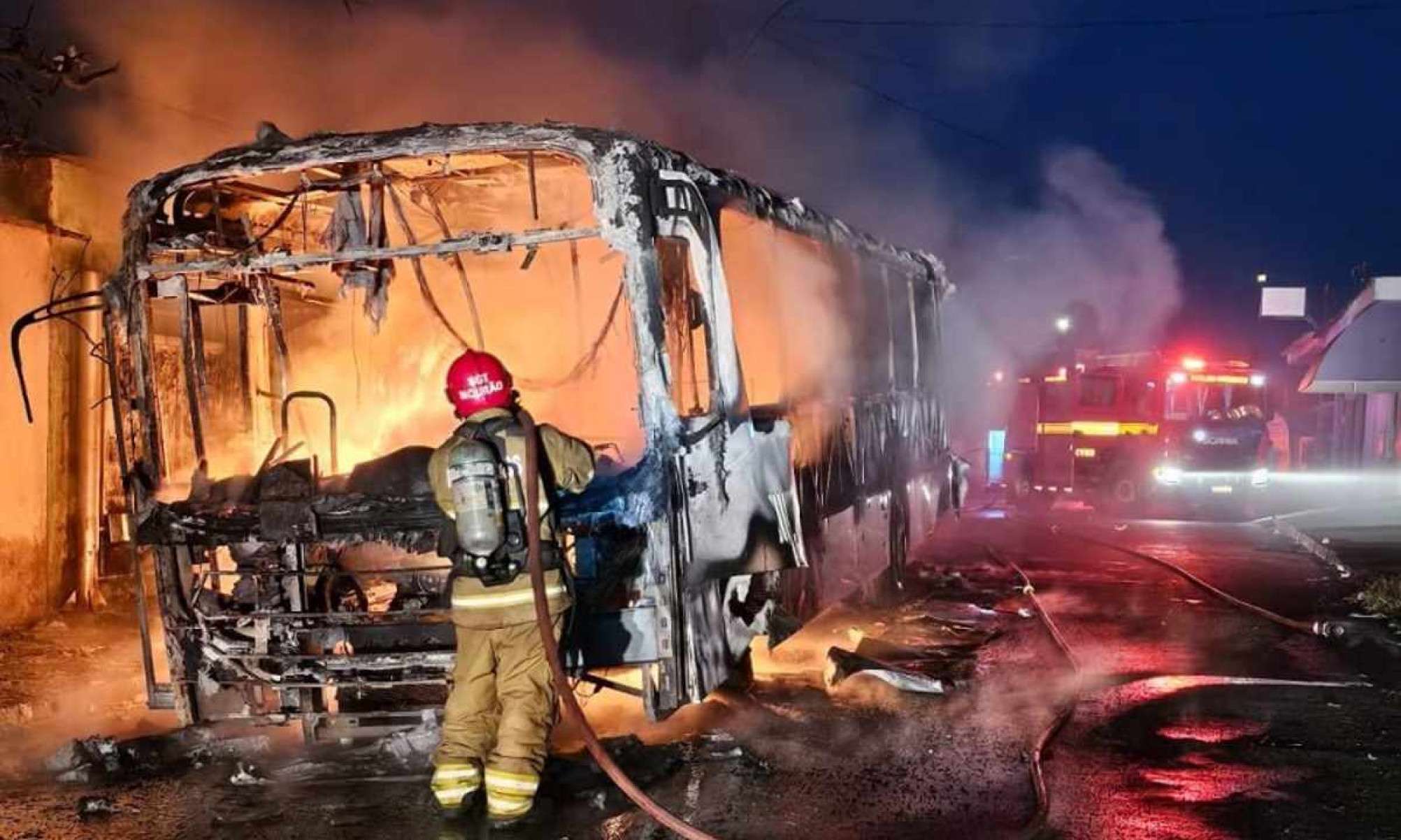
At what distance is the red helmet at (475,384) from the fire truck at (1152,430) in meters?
15.2

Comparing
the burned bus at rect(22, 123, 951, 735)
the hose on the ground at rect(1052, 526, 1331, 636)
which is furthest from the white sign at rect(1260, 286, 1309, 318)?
the burned bus at rect(22, 123, 951, 735)

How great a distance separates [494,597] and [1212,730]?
12.2 feet

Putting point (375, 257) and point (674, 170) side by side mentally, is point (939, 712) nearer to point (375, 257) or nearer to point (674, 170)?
point (674, 170)

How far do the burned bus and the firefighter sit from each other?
46 centimetres

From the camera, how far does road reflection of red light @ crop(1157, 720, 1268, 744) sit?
5.64m

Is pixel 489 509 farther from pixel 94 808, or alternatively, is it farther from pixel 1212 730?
pixel 1212 730

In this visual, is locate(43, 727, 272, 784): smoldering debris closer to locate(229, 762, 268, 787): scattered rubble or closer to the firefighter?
locate(229, 762, 268, 787): scattered rubble

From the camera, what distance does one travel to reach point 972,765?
5266 mm

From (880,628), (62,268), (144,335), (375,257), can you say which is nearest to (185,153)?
(62,268)

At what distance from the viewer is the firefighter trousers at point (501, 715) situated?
14.7 ft

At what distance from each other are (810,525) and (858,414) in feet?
5.31

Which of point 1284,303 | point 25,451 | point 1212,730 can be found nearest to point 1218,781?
point 1212,730

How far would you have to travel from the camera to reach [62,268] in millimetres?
8977

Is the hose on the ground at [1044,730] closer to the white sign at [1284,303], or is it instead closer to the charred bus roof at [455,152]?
the charred bus roof at [455,152]
